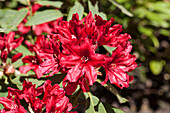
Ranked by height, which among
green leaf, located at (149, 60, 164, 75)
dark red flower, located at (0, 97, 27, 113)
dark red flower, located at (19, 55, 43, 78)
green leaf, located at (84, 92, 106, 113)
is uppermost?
dark red flower, located at (19, 55, 43, 78)

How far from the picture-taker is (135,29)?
3408 mm

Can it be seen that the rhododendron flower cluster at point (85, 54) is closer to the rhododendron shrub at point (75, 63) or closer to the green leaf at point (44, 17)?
the rhododendron shrub at point (75, 63)

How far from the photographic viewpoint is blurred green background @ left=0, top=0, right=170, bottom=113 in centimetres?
288

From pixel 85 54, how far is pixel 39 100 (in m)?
0.40

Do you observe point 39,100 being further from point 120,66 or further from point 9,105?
point 120,66

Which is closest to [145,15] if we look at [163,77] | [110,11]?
[110,11]

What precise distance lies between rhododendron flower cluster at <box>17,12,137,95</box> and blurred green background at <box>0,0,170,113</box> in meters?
0.70

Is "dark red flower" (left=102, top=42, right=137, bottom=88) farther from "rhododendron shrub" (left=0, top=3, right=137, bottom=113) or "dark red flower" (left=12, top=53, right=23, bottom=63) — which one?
"dark red flower" (left=12, top=53, right=23, bottom=63)

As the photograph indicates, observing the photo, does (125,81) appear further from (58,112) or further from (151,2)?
(151,2)

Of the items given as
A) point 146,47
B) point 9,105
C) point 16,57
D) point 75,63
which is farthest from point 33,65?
point 146,47

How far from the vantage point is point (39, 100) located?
4.56 ft

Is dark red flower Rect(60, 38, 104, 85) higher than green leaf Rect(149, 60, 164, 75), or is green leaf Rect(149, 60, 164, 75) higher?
dark red flower Rect(60, 38, 104, 85)

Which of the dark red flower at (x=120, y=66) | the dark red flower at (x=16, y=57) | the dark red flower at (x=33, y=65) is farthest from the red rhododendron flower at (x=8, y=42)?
the dark red flower at (x=120, y=66)

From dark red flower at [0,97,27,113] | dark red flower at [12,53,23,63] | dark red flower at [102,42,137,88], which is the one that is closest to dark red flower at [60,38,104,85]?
dark red flower at [102,42,137,88]
